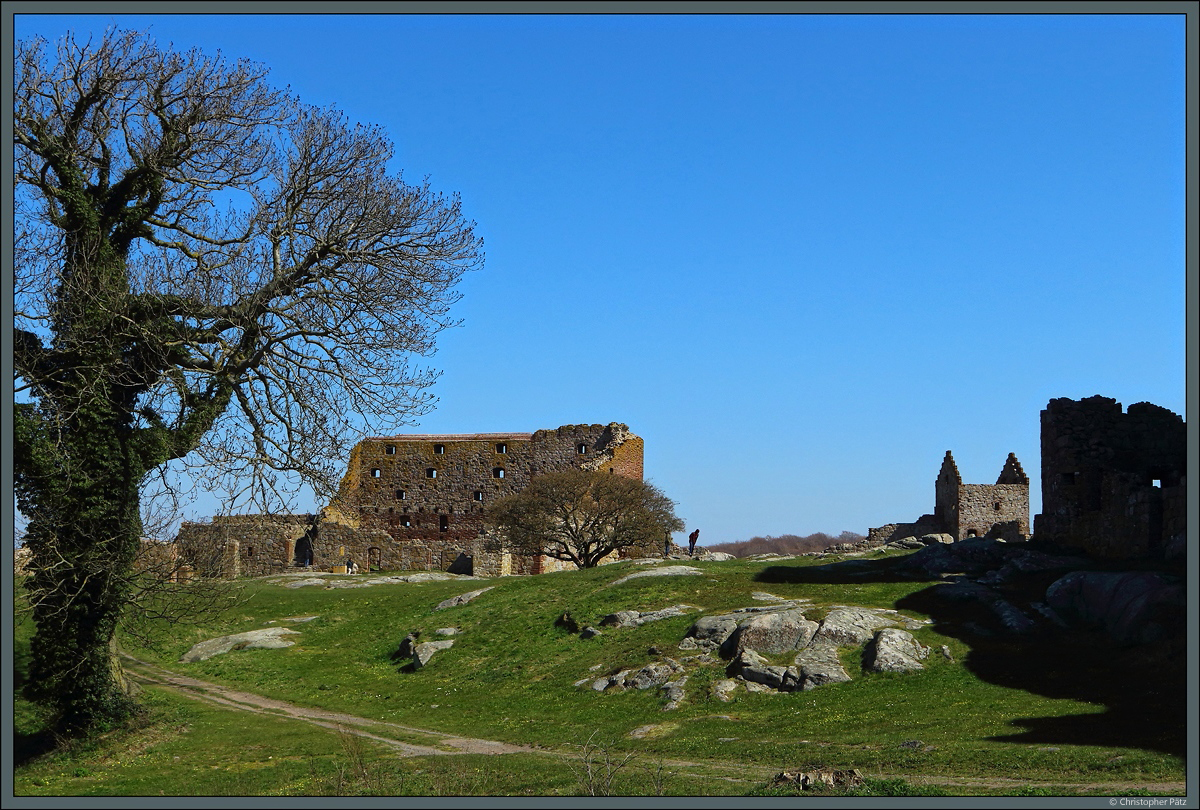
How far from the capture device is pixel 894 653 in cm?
2491

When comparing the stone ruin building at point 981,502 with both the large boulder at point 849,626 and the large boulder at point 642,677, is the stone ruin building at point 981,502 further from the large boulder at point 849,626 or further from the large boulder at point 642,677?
the large boulder at point 642,677

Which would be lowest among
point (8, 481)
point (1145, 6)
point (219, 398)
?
point (8, 481)

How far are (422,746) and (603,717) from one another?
3.93 meters

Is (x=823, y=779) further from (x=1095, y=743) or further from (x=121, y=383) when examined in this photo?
(x=121, y=383)

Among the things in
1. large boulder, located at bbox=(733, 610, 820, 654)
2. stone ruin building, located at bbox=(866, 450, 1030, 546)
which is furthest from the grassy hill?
stone ruin building, located at bbox=(866, 450, 1030, 546)

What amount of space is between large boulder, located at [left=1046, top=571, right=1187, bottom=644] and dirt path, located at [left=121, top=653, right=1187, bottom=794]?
9811mm

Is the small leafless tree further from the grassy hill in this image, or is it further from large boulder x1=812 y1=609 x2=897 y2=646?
large boulder x1=812 y1=609 x2=897 y2=646

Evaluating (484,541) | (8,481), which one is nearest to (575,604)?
(8,481)

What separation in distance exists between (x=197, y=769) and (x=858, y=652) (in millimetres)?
14210

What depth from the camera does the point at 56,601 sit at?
24703mm

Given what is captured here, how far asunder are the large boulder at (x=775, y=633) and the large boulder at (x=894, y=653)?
1.54 meters

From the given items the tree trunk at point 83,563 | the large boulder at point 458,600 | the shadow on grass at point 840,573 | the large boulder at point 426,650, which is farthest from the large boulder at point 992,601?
the tree trunk at point 83,563

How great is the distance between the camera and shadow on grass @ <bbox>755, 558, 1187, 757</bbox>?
1836 centimetres

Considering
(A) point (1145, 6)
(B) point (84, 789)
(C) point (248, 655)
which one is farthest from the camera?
(C) point (248, 655)
